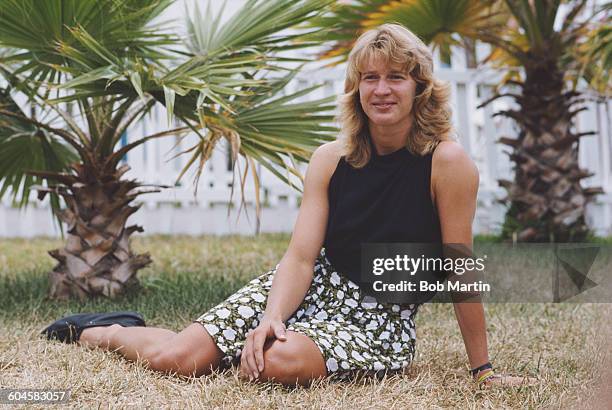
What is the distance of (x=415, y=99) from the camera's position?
2.37 metres

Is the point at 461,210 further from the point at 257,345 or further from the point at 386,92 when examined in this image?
Answer: the point at 257,345

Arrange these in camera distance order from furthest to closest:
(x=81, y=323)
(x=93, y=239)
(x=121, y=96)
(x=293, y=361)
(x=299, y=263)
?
(x=93, y=239) → (x=121, y=96) → (x=81, y=323) → (x=299, y=263) → (x=293, y=361)

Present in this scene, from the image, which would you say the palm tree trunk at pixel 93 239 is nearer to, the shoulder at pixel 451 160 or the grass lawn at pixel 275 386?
the grass lawn at pixel 275 386

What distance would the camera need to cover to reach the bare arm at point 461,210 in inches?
87.7

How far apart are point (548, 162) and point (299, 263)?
3.15 m

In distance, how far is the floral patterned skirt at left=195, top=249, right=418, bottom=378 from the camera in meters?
2.19

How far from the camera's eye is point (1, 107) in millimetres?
3566

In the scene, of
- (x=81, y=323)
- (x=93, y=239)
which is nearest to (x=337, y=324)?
(x=81, y=323)

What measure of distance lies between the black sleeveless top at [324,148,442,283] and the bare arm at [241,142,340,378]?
53 mm

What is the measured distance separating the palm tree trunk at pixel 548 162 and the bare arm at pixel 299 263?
2.91 m

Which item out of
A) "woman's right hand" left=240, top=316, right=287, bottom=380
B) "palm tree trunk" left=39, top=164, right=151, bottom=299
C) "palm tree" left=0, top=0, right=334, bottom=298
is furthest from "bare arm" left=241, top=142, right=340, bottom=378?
"palm tree trunk" left=39, top=164, right=151, bottom=299

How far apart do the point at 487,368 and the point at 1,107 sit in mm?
2489

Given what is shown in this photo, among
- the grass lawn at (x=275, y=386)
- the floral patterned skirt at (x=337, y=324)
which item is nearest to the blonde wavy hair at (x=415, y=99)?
the floral patterned skirt at (x=337, y=324)

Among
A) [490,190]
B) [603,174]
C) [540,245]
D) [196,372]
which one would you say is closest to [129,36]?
[196,372]
